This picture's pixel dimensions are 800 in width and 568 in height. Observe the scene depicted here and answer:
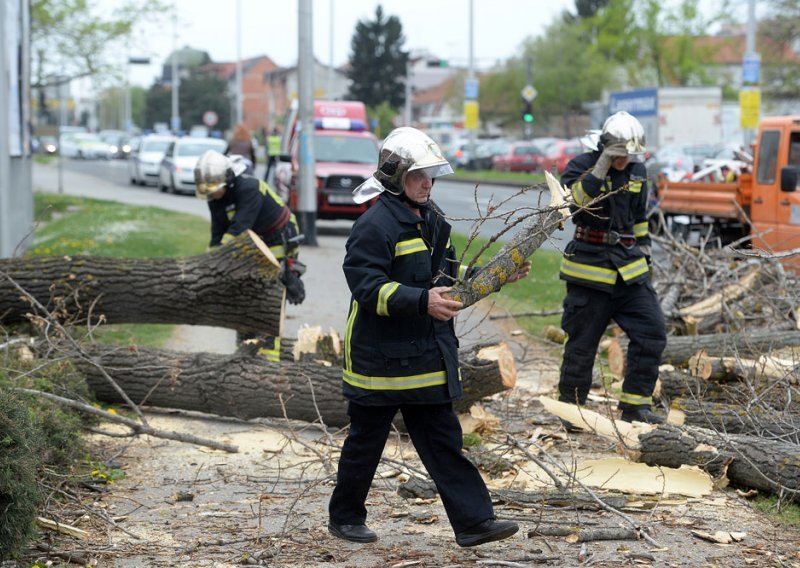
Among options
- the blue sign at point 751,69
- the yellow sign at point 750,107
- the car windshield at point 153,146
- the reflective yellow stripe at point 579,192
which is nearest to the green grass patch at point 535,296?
the reflective yellow stripe at point 579,192

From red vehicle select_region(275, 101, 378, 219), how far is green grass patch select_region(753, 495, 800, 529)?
13.1 meters

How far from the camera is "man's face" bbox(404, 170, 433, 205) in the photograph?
463 cm

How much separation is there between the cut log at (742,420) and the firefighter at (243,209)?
10.2 ft

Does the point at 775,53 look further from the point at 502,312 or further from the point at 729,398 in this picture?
the point at 729,398

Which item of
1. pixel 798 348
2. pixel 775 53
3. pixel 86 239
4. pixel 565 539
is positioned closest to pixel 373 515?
pixel 565 539

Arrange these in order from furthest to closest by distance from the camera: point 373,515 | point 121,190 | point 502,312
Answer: point 121,190
point 502,312
point 373,515

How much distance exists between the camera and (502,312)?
35.7 feet

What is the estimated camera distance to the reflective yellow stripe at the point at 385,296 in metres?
4.47

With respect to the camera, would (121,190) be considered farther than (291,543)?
Yes

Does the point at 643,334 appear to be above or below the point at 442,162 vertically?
below

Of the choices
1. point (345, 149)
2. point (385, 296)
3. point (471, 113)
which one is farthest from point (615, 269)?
point (471, 113)

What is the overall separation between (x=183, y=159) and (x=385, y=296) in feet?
87.6

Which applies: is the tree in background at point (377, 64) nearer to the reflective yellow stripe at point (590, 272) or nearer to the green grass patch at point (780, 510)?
the reflective yellow stripe at point (590, 272)

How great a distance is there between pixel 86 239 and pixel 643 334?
11310 mm
